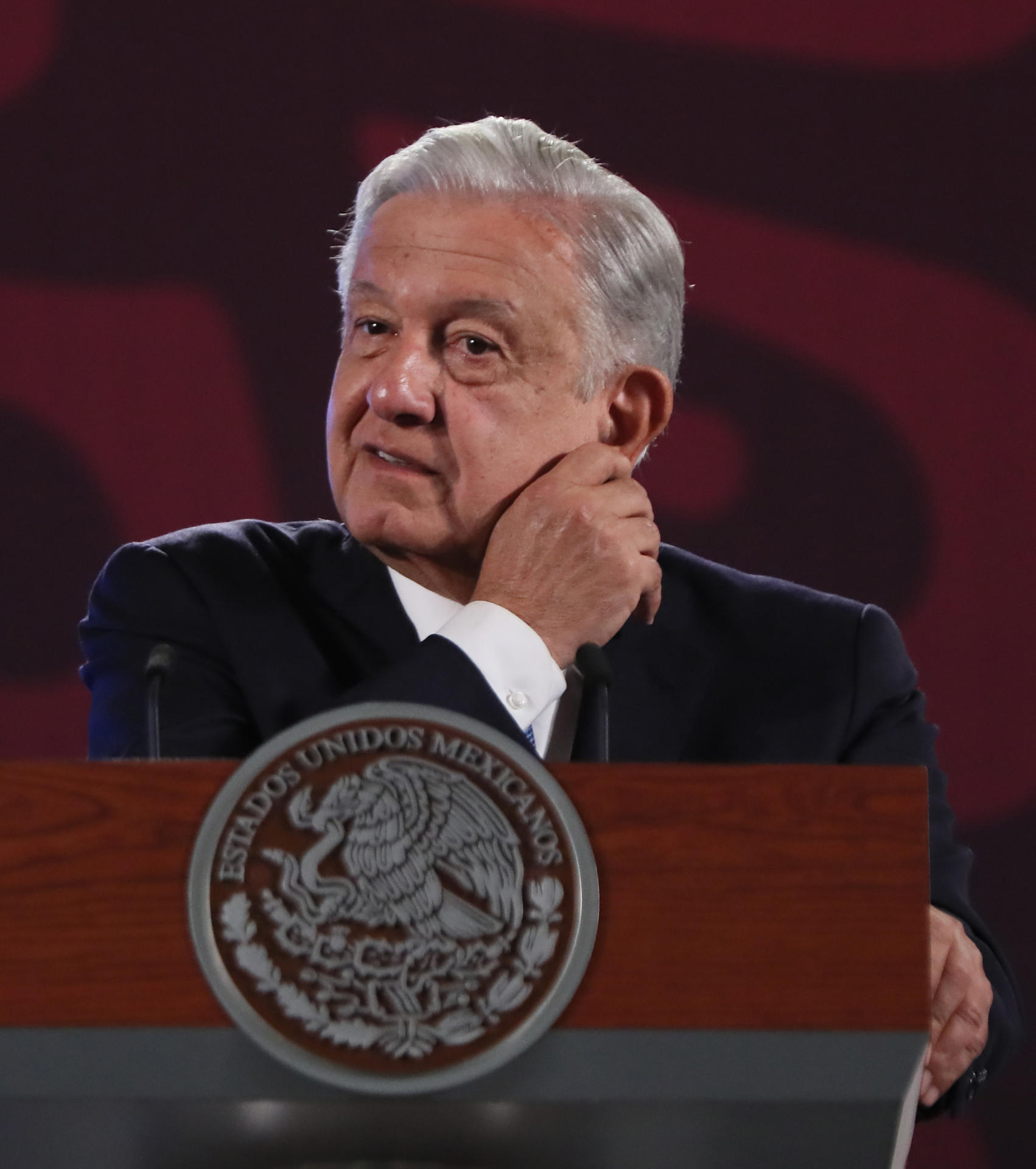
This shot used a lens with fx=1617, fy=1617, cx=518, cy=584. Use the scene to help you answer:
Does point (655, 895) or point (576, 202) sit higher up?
point (576, 202)

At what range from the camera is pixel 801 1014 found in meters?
0.82

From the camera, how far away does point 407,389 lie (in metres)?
1.54

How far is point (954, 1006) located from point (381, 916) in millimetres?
655

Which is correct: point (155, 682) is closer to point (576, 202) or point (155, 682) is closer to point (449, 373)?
point (449, 373)

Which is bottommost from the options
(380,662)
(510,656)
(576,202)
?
(380,662)

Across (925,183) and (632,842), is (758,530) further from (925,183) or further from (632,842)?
(632,842)

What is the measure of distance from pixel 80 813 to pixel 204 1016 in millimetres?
120

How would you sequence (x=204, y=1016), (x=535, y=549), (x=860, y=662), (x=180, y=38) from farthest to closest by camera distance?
(x=180, y=38) < (x=860, y=662) < (x=535, y=549) < (x=204, y=1016)

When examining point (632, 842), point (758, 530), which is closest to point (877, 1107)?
point (632, 842)

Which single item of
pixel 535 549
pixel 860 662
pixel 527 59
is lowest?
pixel 860 662

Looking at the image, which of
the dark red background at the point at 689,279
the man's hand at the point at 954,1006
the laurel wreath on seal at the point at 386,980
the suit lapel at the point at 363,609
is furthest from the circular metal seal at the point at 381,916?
the dark red background at the point at 689,279

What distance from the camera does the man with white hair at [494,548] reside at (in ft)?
4.92

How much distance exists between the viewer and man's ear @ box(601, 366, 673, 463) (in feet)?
5.57

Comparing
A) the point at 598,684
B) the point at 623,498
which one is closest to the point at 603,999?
the point at 598,684
